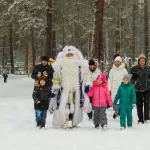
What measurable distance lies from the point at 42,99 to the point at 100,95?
4.62 ft

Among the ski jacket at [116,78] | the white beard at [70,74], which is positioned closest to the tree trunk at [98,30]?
the ski jacket at [116,78]

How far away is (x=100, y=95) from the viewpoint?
9.38 metres

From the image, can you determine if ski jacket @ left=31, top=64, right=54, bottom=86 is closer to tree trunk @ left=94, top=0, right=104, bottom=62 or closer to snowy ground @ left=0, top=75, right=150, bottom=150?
snowy ground @ left=0, top=75, right=150, bottom=150

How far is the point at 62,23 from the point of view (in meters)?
32.0

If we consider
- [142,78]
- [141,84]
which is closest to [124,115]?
[141,84]

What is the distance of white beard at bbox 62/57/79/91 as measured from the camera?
364 inches

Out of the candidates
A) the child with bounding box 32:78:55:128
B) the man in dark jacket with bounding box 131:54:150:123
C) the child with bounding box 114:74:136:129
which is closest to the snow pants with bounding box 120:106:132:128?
the child with bounding box 114:74:136:129

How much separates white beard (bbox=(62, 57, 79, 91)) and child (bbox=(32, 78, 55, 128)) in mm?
449

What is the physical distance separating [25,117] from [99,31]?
617cm

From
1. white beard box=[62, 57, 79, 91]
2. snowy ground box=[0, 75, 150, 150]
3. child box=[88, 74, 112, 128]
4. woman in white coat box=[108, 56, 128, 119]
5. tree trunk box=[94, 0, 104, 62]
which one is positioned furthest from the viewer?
tree trunk box=[94, 0, 104, 62]

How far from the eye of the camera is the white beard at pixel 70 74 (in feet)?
30.3

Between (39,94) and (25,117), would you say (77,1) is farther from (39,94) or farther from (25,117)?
(39,94)

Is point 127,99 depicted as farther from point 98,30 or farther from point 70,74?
point 98,30

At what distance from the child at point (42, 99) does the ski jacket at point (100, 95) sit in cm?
105
